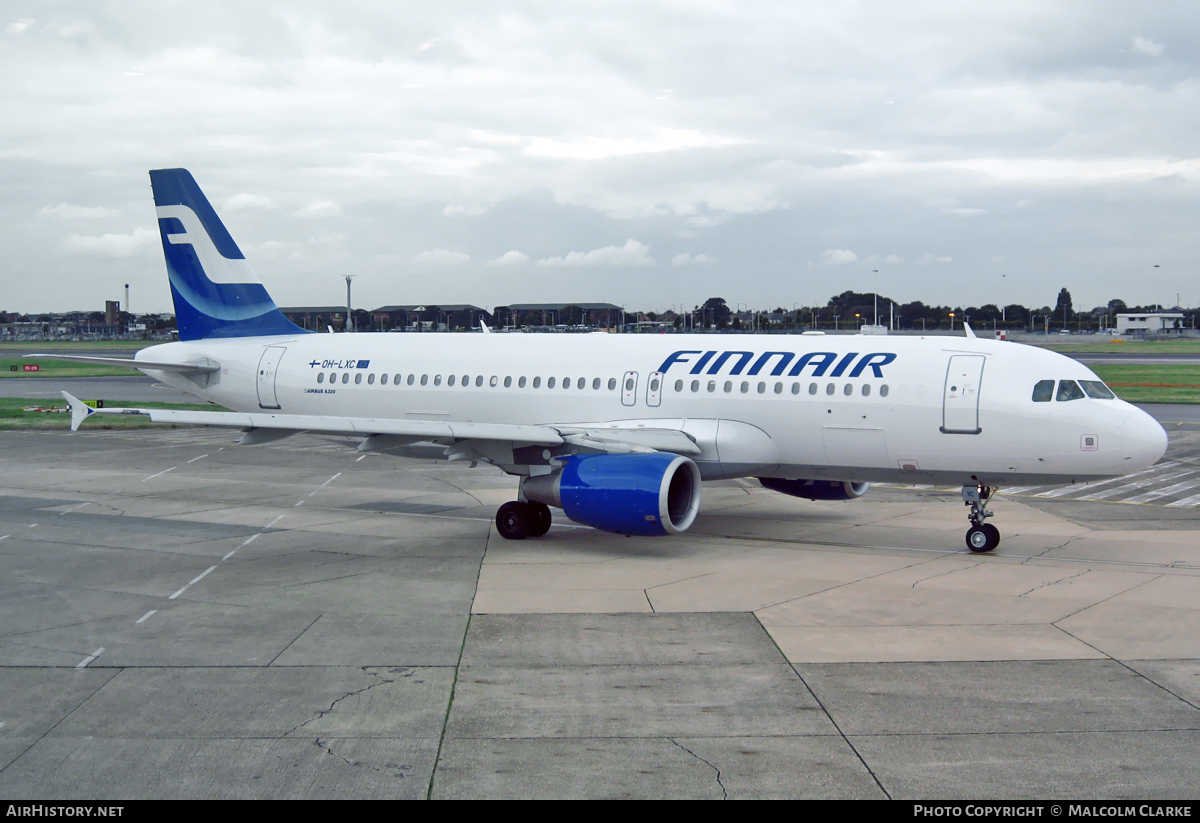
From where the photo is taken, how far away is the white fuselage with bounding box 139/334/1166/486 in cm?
1880

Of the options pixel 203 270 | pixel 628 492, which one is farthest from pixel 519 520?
pixel 203 270

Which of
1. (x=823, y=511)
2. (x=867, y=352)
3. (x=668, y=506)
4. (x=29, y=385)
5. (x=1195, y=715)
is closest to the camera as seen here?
(x=1195, y=715)

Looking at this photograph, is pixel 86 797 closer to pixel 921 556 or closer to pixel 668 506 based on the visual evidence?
pixel 668 506

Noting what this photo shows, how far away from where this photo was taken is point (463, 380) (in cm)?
2436

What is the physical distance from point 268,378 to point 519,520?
9250 mm

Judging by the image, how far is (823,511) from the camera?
2478 centimetres

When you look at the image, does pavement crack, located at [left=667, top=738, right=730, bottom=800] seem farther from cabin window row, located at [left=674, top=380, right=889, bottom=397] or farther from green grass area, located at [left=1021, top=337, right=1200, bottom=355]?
green grass area, located at [left=1021, top=337, right=1200, bottom=355]

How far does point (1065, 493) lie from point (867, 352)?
33.8 feet

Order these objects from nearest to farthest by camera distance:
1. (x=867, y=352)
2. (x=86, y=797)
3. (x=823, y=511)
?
(x=86, y=797) → (x=867, y=352) → (x=823, y=511)

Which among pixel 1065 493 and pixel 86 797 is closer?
pixel 86 797

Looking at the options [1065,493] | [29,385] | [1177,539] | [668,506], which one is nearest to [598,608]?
[668,506]

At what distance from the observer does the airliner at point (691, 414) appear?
61.5 ft

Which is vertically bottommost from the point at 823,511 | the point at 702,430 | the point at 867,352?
the point at 823,511

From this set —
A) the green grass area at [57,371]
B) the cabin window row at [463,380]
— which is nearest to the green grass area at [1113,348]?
the green grass area at [57,371]
